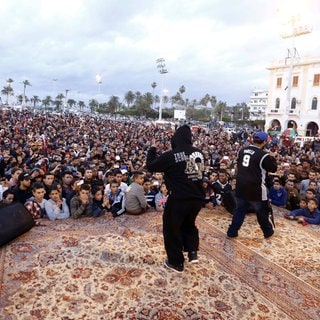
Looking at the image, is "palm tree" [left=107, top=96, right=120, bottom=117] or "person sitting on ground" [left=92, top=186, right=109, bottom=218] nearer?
"person sitting on ground" [left=92, top=186, right=109, bottom=218]

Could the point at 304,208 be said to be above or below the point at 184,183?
below

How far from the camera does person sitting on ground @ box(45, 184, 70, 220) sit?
5.38 meters

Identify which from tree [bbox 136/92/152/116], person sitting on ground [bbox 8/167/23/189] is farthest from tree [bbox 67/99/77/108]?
person sitting on ground [bbox 8/167/23/189]

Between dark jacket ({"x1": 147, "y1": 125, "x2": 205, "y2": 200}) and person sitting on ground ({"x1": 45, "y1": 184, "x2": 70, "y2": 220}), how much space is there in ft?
8.61

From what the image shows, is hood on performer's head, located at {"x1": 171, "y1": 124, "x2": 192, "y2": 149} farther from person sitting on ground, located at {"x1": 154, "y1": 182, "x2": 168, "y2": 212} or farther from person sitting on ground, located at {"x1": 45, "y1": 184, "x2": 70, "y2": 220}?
person sitting on ground, located at {"x1": 45, "y1": 184, "x2": 70, "y2": 220}

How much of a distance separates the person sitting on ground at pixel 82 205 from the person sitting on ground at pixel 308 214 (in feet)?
13.0

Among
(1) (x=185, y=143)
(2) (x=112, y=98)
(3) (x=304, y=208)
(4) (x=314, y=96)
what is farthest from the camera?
(2) (x=112, y=98)

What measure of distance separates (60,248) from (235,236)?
2688 mm

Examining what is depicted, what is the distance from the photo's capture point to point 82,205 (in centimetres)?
555

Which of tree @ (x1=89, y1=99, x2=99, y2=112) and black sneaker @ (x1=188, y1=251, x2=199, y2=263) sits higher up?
tree @ (x1=89, y1=99, x2=99, y2=112)

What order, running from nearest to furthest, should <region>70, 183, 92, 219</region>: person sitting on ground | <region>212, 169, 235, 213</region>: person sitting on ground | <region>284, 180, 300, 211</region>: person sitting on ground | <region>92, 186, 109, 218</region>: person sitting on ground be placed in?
1. <region>70, 183, 92, 219</region>: person sitting on ground
2. <region>92, 186, 109, 218</region>: person sitting on ground
3. <region>212, 169, 235, 213</region>: person sitting on ground
4. <region>284, 180, 300, 211</region>: person sitting on ground

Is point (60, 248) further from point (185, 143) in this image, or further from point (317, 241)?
point (317, 241)

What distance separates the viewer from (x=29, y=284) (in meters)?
3.36

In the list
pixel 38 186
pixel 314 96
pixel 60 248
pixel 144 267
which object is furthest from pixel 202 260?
pixel 314 96
